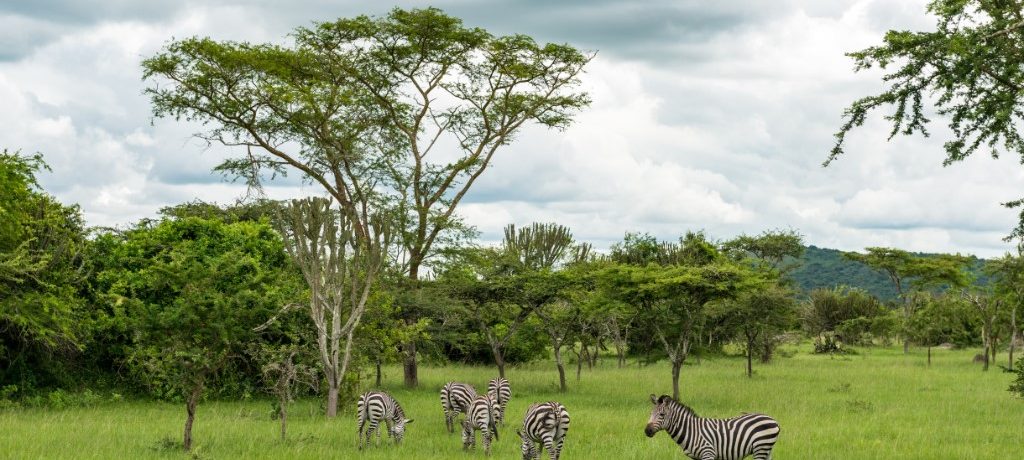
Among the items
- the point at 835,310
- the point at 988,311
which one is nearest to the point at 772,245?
the point at 835,310

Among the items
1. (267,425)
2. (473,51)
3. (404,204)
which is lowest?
(267,425)

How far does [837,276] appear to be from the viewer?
170m

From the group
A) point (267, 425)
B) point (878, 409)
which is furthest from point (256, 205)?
point (878, 409)

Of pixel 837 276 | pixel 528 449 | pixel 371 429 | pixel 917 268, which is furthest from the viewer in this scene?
pixel 837 276

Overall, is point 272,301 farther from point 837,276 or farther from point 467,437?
point 837,276

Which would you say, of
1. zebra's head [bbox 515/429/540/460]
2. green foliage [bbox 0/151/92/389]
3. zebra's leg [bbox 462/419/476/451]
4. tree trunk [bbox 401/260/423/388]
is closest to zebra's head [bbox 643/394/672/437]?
zebra's head [bbox 515/429/540/460]

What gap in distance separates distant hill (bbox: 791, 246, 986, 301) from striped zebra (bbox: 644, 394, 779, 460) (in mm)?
147452

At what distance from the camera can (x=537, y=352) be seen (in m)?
48.2

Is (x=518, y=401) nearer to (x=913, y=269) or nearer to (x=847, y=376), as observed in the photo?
(x=847, y=376)

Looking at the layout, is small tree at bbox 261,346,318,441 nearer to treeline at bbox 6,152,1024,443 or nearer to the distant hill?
treeline at bbox 6,152,1024,443

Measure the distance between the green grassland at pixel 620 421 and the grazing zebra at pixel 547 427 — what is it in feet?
5.27

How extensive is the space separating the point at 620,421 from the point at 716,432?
29.9 feet

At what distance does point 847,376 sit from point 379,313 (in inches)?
855

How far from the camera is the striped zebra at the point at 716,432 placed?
13.8 meters
